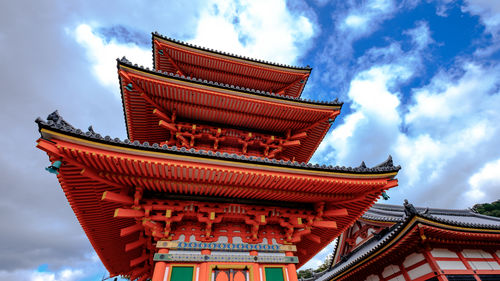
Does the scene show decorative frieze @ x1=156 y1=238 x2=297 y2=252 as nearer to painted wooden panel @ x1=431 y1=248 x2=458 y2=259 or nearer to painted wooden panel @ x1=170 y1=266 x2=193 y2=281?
painted wooden panel @ x1=170 y1=266 x2=193 y2=281

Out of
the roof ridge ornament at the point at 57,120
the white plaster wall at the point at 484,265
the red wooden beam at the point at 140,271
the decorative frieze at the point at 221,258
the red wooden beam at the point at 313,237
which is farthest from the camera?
the white plaster wall at the point at 484,265

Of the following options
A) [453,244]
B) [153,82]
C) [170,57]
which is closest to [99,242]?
[153,82]

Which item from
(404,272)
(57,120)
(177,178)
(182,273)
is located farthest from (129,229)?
(404,272)

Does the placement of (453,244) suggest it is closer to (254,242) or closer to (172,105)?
(254,242)

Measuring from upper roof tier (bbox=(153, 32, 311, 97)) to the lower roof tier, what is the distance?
23.7 feet

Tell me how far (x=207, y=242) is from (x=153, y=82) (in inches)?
246

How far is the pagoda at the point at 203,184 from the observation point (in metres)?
5.71

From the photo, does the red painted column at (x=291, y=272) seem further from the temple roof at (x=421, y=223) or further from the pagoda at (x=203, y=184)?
the temple roof at (x=421, y=223)

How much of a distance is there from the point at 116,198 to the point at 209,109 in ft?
17.4

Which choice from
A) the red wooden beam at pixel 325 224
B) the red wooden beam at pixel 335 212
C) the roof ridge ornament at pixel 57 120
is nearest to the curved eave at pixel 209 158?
the roof ridge ornament at pixel 57 120

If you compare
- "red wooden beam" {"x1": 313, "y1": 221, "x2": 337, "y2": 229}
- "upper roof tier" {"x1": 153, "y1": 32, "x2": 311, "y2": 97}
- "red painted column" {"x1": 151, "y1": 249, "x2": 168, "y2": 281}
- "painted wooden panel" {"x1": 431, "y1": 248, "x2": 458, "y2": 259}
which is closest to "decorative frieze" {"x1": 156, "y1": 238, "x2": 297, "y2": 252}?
"red painted column" {"x1": 151, "y1": 249, "x2": 168, "y2": 281}

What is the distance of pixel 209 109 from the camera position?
998 centimetres

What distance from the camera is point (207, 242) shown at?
666 cm

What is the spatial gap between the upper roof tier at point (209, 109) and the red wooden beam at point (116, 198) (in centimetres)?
391
